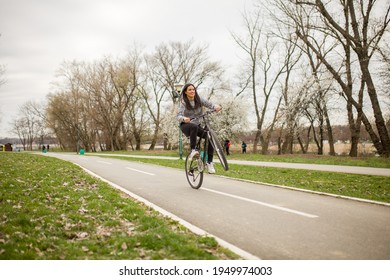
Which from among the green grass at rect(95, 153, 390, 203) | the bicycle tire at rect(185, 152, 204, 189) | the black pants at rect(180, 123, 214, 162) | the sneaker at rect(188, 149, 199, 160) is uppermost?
the black pants at rect(180, 123, 214, 162)

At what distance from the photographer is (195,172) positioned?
7.65 meters

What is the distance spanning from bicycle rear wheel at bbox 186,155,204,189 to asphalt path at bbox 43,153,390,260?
0.43 metres

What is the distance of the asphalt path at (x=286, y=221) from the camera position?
3.44m

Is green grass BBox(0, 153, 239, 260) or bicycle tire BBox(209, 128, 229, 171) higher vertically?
bicycle tire BBox(209, 128, 229, 171)

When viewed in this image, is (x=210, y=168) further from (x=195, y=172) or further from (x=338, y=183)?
(x=338, y=183)

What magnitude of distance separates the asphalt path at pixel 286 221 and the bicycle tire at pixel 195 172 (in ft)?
1.40

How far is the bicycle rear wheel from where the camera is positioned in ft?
24.0

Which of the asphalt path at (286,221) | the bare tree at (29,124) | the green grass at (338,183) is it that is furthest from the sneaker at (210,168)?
the bare tree at (29,124)

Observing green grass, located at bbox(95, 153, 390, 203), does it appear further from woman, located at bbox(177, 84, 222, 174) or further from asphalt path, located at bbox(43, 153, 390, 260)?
woman, located at bbox(177, 84, 222, 174)

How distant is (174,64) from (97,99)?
577 inches

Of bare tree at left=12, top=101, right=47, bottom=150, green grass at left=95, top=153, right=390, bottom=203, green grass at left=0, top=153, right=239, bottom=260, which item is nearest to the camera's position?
green grass at left=0, top=153, right=239, bottom=260

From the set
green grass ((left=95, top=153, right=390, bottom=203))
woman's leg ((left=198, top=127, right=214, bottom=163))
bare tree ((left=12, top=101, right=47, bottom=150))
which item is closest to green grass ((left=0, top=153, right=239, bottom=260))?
woman's leg ((left=198, top=127, right=214, bottom=163))

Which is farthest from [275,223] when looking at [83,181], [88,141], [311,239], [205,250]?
[88,141]

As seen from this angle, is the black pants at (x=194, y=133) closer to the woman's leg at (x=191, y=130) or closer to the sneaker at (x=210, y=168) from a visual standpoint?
the woman's leg at (x=191, y=130)
